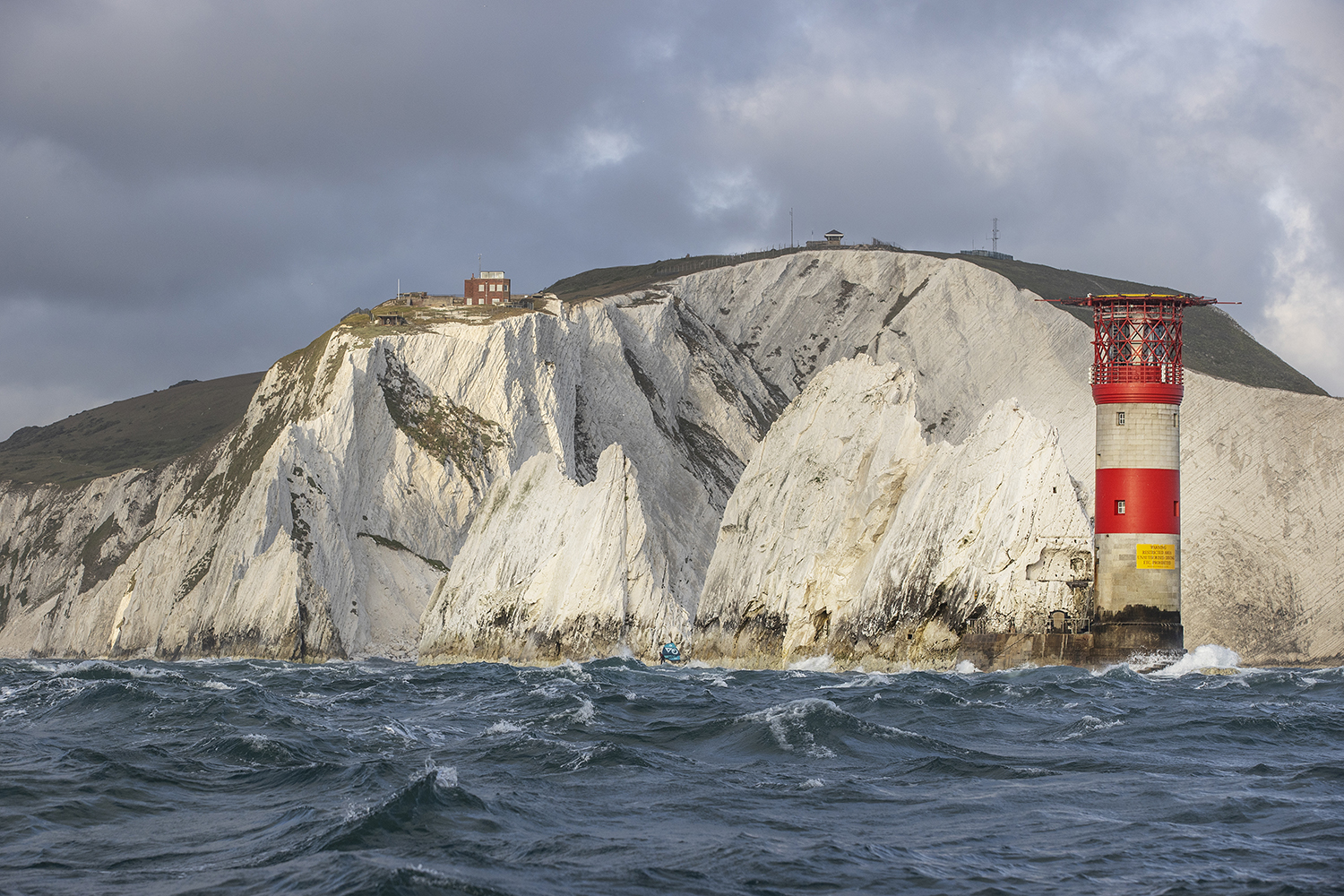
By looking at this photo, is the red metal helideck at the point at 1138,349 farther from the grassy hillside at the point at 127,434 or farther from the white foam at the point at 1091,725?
the grassy hillside at the point at 127,434

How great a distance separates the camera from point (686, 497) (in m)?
91.8

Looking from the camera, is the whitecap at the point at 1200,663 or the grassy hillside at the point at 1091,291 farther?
the grassy hillside at the point at 1091,291

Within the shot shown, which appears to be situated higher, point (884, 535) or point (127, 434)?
point (127, 434)

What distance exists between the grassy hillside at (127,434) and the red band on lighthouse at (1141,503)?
91284mm

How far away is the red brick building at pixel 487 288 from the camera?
108 m

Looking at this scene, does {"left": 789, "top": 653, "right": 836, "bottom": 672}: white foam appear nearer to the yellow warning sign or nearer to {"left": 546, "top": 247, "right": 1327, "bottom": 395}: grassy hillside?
the yellow warning sign

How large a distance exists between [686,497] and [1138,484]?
4775cm

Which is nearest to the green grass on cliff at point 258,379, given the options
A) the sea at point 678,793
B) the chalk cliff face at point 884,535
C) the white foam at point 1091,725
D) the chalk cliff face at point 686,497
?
the chalk cliff face at point 686,497

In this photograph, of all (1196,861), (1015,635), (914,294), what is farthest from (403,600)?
(1196,861)

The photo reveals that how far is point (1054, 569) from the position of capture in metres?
46.7

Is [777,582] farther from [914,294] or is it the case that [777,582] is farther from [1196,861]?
[914,294]

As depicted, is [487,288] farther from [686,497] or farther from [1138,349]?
[1138,349]

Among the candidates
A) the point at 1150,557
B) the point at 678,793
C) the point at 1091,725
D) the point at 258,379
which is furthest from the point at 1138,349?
the point at 258,379

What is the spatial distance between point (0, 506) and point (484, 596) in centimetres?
6948
